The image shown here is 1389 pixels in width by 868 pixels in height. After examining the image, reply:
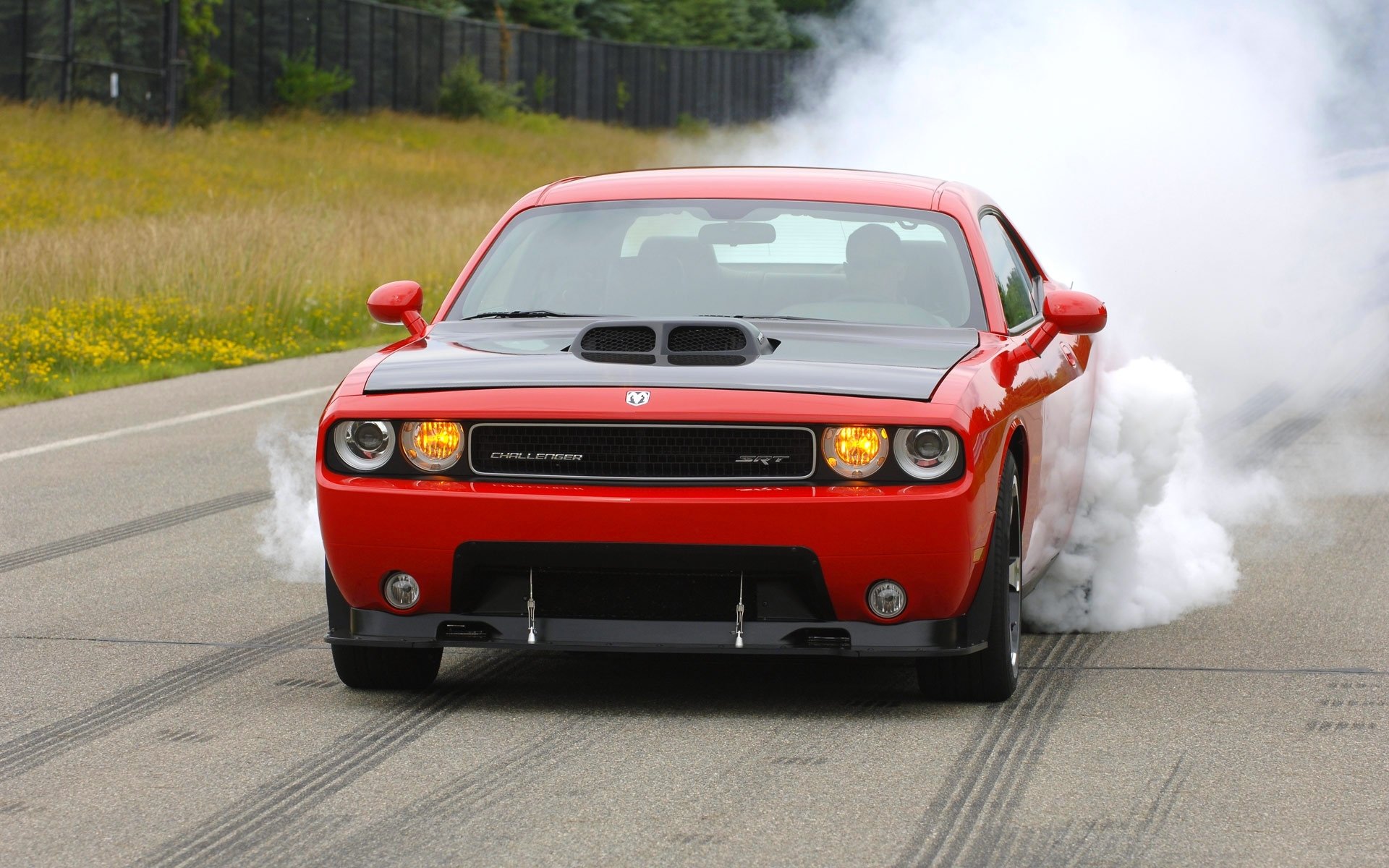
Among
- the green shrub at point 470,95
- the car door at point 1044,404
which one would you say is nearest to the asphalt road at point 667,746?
the car door at point 1044,404

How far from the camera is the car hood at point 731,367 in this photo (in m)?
5.43

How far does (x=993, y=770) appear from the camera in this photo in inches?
200

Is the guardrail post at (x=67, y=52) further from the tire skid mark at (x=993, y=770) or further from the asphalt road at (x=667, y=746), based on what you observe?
the tire skid mark at (x=993, y=770)

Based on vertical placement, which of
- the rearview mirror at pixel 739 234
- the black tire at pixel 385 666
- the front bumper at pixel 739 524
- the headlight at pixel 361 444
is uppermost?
the rearview mirror at pixel 739 234

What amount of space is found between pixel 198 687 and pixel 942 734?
2.02 meters

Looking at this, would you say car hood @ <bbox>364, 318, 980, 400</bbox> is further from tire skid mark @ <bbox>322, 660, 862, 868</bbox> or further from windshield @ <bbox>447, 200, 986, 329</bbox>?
tire skid mark @ <bbox>322, 660, 862, 868</bbox>

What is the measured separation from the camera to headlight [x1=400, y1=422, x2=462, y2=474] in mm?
5469

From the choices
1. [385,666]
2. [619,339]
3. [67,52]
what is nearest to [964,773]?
[619,339]

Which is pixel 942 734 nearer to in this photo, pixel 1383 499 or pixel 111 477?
pixel 1383 499

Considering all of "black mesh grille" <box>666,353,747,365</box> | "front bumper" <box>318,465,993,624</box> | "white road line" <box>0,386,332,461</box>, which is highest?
"black mesh grille" <box>666,353,747,365</box>

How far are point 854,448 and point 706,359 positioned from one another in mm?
480

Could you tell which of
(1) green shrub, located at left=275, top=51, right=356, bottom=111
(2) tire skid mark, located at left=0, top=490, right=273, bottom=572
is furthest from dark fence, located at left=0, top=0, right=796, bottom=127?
(2) tire skid mark, located at left=0, top=490, right=273, bottom=572

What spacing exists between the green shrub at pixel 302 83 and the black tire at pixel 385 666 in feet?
165

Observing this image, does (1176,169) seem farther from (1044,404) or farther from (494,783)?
(494,783)
